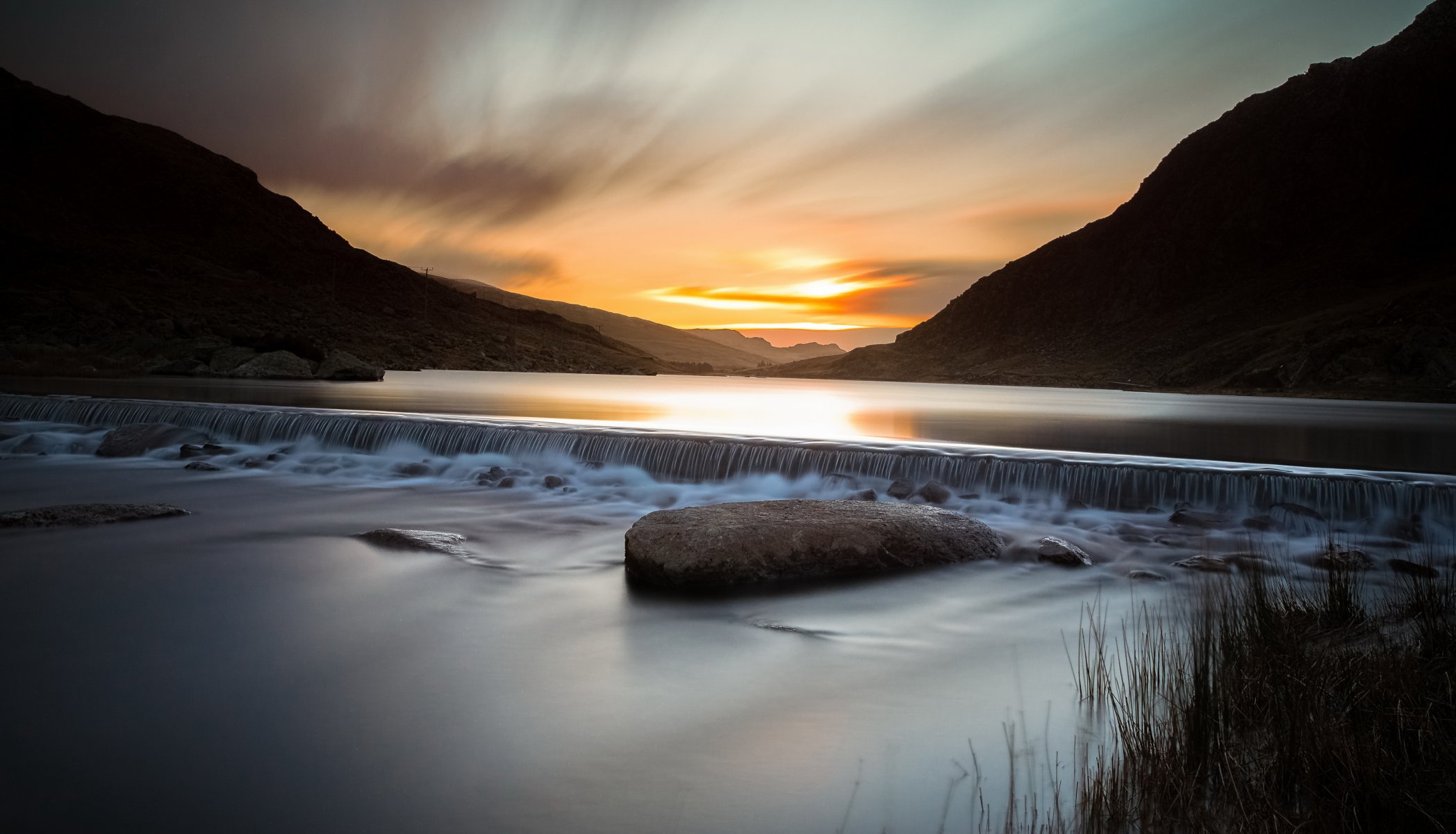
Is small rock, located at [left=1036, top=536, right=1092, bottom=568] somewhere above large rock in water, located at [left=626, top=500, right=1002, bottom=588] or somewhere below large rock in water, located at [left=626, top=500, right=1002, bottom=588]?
below

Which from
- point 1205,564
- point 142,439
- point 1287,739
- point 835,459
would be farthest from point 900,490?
point 142,439

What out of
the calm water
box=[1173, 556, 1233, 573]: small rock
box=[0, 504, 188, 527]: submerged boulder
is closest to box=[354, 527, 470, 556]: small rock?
box=[0, 504, 188, 527]: submerged boulder

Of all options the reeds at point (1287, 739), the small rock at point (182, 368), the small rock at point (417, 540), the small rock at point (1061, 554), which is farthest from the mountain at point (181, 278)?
the reeds at point (1287, 739)

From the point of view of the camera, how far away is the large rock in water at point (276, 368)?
4378 centimetres

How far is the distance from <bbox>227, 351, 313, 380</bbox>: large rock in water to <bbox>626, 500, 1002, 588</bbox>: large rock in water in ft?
144

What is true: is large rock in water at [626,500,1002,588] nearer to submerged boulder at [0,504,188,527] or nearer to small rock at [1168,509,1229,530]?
small rock at [1168,509,1229,530]

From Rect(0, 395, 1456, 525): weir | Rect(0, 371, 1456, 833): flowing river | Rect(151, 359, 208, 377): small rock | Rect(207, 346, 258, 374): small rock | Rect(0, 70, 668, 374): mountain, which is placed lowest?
Rect(0, 371, 1456, 833): flowing river

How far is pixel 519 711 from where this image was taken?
4.50 meters

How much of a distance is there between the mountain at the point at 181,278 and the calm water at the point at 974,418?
15218 millimetres

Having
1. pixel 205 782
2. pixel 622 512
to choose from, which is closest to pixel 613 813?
pixel 205 782

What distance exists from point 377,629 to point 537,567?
2379 millimetres

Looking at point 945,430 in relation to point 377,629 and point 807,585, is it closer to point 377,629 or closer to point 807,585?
Answer: point 807,585

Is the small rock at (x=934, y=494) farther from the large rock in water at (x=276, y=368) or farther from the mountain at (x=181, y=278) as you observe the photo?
the mountain at (x=181, y=278)

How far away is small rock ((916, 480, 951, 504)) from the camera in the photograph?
467 inches
